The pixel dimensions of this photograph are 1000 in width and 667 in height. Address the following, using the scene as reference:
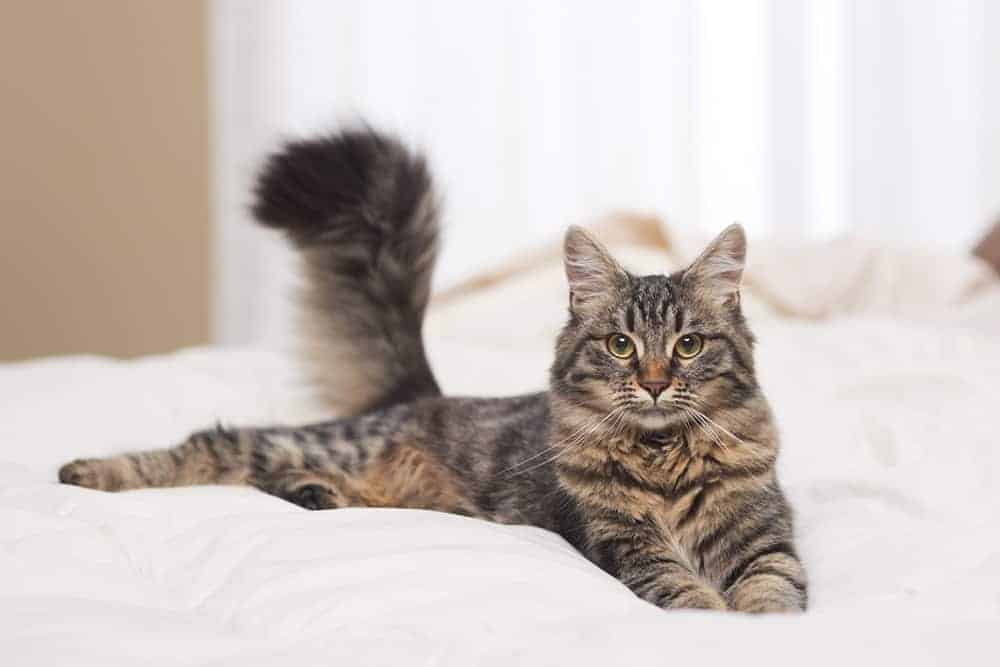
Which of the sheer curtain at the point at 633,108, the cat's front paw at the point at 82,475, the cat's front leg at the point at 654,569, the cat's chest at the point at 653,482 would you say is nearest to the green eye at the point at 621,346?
the cat's chest at the point at 653,482

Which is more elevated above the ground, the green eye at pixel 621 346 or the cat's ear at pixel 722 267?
the cat's ear at pixel 722 267

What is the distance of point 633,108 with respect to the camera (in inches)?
184

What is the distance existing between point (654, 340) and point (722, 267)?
0.16 meters

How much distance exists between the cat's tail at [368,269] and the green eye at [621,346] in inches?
25.6

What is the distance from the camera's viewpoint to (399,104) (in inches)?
189

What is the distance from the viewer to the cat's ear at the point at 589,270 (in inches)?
65.0

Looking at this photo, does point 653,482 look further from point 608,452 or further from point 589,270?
point 589,270

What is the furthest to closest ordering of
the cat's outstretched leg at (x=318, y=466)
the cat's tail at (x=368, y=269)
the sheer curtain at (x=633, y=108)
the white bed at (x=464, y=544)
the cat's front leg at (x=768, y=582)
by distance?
the sheer curtain at (x=633, y=108) < the cat's tail at (x=368, y=269) < the cat's outstretched leg at (x=318, y=466) < the cat's front leg at (x=768, y=582) < the white bed at (x=464, y=544)

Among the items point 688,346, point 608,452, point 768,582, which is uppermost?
point 688,346

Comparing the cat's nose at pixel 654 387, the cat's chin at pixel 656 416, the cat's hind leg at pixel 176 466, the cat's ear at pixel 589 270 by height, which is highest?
the cat's ear at pixel 589 270

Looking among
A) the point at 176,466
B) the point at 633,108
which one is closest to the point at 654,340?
the point at 176,466

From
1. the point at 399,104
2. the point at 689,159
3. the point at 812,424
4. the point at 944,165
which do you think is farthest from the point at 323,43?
the point at 812,424

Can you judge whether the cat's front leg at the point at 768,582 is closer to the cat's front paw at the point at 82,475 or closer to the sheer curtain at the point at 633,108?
the cat's front paw at the point at 82,475

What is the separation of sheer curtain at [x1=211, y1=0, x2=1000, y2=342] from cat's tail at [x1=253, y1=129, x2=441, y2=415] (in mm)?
2268
